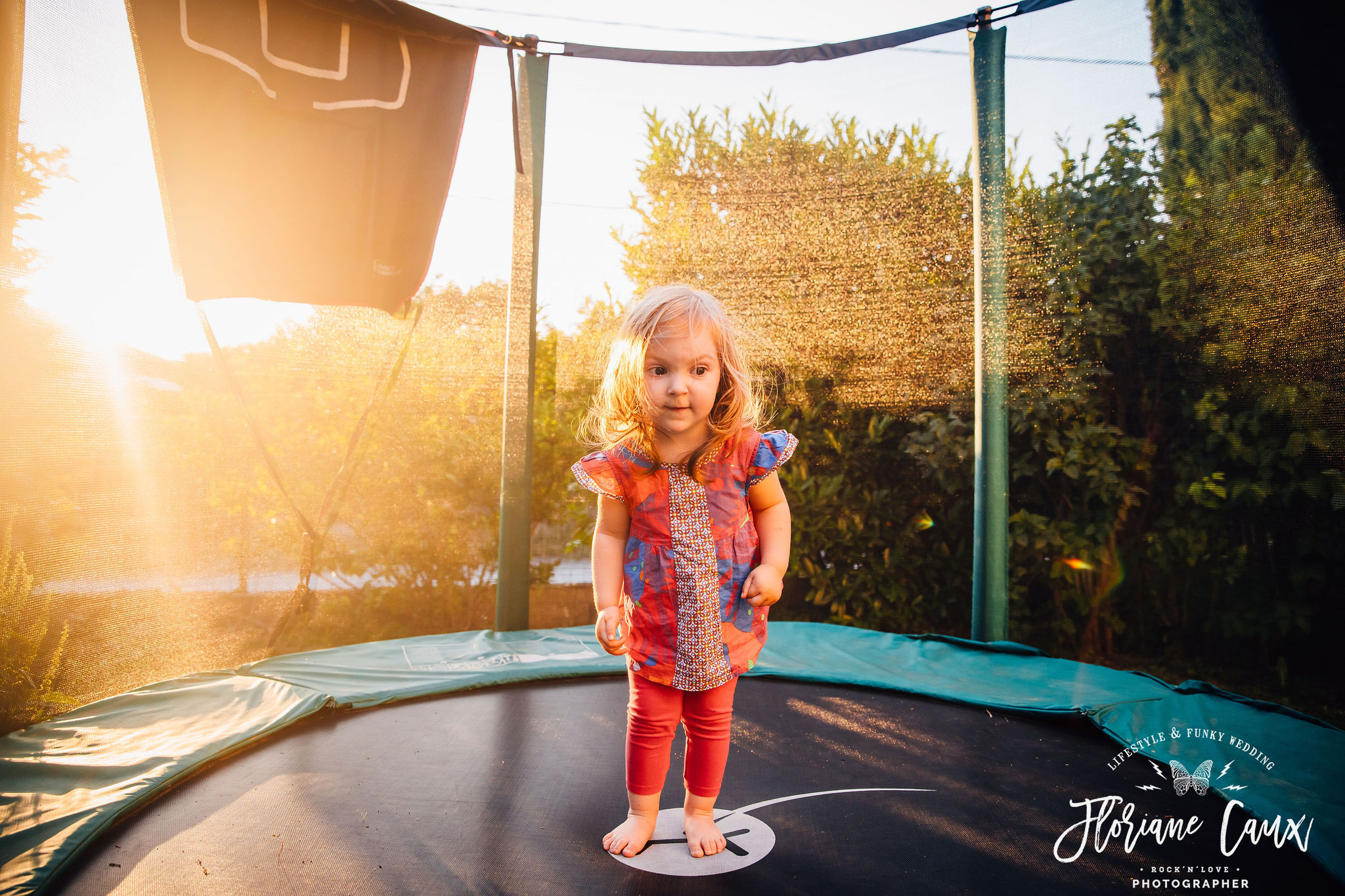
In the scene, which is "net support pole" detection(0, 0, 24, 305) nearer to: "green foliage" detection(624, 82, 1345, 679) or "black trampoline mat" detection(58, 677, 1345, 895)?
"black trampoline mat" detection(58, 677, 1345, 895)

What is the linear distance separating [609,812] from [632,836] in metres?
0.14

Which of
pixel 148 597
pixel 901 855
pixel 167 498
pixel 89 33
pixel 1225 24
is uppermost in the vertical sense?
pixel 1225 24

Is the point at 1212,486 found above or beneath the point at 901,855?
above

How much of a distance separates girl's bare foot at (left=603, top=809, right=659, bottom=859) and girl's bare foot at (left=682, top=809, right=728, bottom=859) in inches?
1.9

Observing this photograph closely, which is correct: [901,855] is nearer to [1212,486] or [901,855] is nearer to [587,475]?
[587,475]

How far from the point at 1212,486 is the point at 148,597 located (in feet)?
7.89

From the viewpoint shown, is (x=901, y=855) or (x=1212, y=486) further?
(x=1212, y=486)

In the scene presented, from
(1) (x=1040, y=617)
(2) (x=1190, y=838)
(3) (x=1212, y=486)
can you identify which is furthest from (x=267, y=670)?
(3) (x=1212, y=486)

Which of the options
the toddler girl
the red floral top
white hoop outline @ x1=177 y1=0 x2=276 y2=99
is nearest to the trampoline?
the toddler girl

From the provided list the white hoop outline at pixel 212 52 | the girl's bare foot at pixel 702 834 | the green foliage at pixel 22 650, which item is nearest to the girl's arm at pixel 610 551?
the girl's bare foot at pixel 702 834

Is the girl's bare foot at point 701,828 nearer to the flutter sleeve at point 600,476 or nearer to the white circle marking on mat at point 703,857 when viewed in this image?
the white circle marking on mat at point 703,857

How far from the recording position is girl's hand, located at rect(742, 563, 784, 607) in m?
1.04

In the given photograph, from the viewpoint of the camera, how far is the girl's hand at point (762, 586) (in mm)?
1041

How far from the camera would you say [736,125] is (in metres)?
2.50
